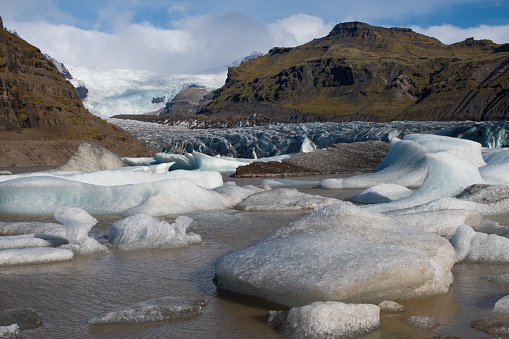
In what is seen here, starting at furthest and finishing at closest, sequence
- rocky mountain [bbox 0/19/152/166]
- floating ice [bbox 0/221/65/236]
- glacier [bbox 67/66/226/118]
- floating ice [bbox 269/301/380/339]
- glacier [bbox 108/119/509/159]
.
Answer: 1. glacier [bbox 67/66/226/118]
2. rocky mountain [bbox 0/19/152/166]
3. glacier [bbox 108/119/509/159]
4. floating ice [bbox 0/221/65/236]
5. floating ice [bbox 269/301/380/339]

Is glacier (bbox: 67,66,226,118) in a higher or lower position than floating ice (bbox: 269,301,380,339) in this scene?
higher

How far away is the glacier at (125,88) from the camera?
95500 millimetres

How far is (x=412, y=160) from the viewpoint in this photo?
35.0ft

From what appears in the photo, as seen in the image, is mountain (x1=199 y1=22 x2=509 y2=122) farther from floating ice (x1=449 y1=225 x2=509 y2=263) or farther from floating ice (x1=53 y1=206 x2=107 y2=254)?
floating ice (x1=53 y1=206 x2=107 y2=254)

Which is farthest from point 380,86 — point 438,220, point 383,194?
point 438,220

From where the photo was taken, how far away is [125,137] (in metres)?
33.3

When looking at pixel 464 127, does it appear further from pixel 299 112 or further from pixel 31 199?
pixel 299 112

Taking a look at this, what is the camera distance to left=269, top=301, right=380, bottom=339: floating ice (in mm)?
2490

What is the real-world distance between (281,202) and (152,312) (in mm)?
4958

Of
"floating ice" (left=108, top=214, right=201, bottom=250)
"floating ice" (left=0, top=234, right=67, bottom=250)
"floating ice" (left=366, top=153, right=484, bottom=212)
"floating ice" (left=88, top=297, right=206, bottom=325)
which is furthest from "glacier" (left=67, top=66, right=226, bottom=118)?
"floating ice" (left=88, top=297, right=206, bottom=325)

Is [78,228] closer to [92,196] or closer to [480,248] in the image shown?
[92,196]

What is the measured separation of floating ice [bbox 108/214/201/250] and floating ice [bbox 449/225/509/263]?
267 centimetres

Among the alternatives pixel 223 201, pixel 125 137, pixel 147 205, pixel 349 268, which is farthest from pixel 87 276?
pixel 125 137

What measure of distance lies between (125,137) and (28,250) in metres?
30.2
